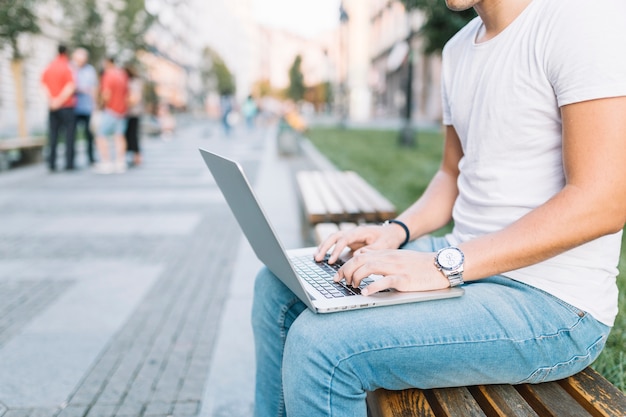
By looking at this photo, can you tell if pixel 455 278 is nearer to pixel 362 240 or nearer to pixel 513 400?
pixel 513 400

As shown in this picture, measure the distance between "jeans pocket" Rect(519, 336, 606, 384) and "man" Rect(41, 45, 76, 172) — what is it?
989 cm

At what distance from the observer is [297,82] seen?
313ft

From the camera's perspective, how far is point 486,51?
63.5 inches

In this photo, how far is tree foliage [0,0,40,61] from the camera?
1141 centimetres

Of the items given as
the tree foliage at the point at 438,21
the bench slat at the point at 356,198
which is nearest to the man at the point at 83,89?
the tree foliage at the point at 438,21

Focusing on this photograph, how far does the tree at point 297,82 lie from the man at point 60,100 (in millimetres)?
83978

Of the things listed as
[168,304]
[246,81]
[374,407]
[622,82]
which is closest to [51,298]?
[168,304]

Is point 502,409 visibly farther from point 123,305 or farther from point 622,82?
point 123,305

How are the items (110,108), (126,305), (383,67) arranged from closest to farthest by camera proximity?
(126,305), (110,108), (383,67)

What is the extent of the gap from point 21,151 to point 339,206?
8.60m

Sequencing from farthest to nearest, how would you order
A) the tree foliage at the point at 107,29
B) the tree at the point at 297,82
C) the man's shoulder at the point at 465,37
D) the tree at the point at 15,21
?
the tree at the point at 297,82
the tree foliage at the point at 107,29
the tree at the point at 15,21
the man's shoulder at the point at 465,37

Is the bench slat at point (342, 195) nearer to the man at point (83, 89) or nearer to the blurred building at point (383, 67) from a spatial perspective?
the man at point (83, 89)

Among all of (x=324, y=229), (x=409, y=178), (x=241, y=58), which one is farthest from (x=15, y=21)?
(x=241, y=58)

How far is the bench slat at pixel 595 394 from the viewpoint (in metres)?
1.28
